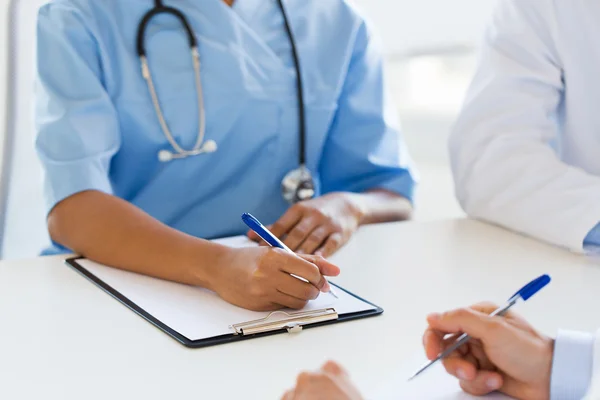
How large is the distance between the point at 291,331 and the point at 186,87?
1.90ft

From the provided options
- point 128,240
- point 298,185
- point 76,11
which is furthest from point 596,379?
point 76,11

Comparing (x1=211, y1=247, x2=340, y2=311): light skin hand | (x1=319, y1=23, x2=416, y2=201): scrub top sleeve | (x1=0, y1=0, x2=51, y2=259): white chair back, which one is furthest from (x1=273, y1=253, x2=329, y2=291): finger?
(x1=0, y1=0, x2=51, y2=259): white chair back

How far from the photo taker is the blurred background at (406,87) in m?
1.49

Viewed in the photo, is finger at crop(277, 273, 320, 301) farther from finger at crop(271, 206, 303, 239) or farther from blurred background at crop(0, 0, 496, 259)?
blurred background at crop(0, 0, 496, 259)

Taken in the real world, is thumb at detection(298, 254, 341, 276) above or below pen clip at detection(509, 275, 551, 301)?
below

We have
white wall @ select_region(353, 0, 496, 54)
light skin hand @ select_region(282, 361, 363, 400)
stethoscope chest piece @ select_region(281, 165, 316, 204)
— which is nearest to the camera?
light skin hand @ select_region(282, 361, 363, 400)

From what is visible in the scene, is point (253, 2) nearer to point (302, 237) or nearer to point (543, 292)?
point (302, 237)

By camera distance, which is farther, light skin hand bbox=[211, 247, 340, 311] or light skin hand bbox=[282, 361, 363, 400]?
light skin hand bbox=[211, 247, 340, 311]

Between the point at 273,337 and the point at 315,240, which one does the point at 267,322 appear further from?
the point at 315,240

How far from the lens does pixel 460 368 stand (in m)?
0.70

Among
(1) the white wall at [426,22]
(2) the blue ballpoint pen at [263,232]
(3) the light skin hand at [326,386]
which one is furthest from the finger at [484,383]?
(1) the white wall at [426,22]

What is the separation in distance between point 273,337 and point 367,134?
0.68 meters

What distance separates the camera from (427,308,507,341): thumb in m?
0.70

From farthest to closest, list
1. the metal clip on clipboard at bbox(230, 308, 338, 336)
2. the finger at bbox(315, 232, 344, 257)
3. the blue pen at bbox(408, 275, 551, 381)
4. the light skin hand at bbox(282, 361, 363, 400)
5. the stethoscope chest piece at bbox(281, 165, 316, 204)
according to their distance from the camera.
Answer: the stethoscope chest piece at bbox(281, 165, 316, 204), the finger at bbox(315, 232, 344, 257), the metal clip on clipboard at bbox(230, 308, 338, 336), the blue pen at bbox(408, 275, 551, 381), the light skin hand at bbox(282, 361, 363, 400)
